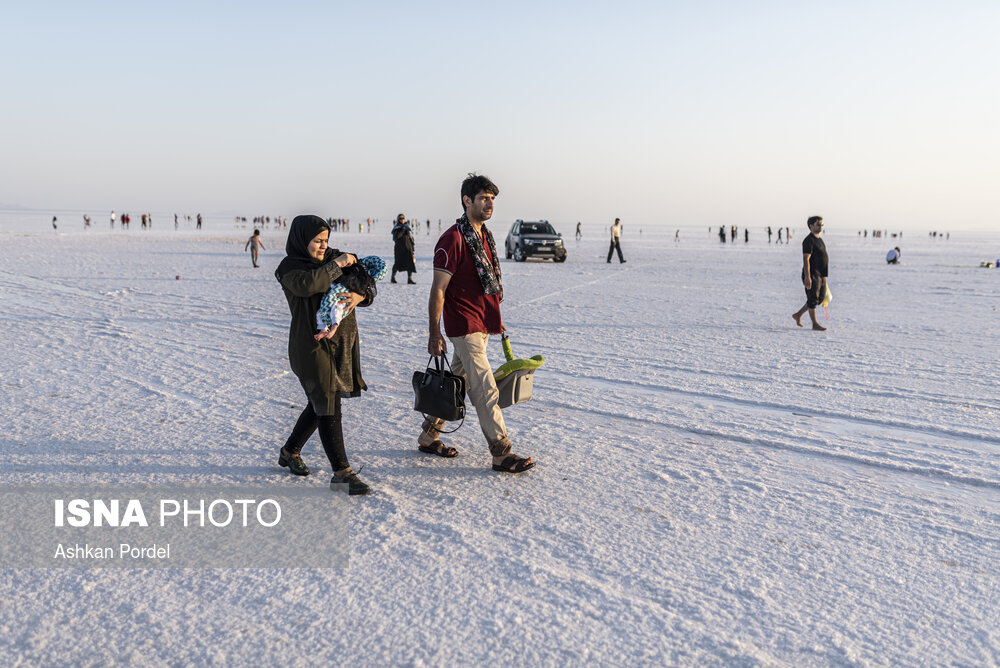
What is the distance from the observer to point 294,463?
471 cm

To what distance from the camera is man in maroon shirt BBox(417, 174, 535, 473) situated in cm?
459

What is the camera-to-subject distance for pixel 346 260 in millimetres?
4180

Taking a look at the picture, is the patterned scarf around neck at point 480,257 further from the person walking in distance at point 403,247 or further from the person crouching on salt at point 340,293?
the person walking in distance at point 403,247

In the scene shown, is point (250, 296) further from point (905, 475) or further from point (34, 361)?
point (905, 475)

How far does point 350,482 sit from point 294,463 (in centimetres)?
50

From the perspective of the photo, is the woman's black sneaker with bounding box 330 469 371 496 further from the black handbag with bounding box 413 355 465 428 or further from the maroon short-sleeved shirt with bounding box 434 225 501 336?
the maroon short-sleeved shirt with bounding box 434 225 501 336

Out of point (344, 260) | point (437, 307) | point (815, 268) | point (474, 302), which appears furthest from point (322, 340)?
point (815, 268)

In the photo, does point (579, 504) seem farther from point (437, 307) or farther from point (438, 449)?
point (437, 307)

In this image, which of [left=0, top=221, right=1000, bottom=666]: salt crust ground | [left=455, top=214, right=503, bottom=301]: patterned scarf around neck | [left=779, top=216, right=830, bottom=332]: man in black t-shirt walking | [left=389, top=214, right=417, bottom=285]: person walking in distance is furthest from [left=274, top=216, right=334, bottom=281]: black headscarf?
[left=389, top=214, right=417, bottom=285]: person walking in distance

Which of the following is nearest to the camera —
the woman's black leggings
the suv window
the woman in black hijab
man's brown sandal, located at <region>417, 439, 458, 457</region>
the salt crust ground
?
the salt crust ground

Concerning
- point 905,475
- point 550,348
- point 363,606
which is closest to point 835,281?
point 550,348

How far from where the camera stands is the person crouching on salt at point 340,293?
4117 millimetres

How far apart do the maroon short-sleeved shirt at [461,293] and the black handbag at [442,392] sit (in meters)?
0.26

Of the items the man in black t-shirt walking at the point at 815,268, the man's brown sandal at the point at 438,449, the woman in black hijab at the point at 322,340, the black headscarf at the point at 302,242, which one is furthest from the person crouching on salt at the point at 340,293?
the man in black t-shirt walking at the point at 815,268
